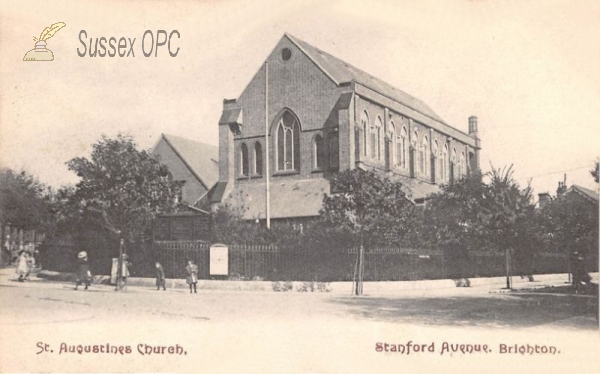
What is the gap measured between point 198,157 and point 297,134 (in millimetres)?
13135

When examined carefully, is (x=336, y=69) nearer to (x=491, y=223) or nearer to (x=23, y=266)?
(x=491, y=223)

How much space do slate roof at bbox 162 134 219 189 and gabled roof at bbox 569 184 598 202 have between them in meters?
27.3

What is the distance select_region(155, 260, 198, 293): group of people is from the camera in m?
19.3

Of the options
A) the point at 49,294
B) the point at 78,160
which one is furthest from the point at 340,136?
the point at 49,294

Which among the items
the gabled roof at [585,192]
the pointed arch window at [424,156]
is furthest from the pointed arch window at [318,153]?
the gabled roof at [585,192]

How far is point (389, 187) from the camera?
2088 cm

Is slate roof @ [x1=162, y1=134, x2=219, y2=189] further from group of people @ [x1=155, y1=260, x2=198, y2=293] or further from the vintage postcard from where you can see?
group of people @ [x1=155, y1=260, x2=198, y2=293]

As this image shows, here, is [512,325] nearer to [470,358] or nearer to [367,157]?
[470,358]

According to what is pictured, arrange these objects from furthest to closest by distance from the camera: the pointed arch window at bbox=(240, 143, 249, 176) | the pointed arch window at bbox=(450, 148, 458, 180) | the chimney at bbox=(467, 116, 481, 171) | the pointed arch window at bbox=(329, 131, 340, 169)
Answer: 1. the chimney at bbox=(467, 116, 481, 171)
2. the pointed arch window at bbox=(450, 148, 458, 180)
3. the pointed arch window at bbox=(240, 143, 249, 176)
4. the pointed arch window at bbox=(329, 131, 340, 169)

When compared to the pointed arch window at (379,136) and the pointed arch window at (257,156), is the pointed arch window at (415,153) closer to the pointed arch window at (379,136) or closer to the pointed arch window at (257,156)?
the pointed arch window at (379,136)

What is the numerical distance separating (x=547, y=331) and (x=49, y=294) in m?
12.7

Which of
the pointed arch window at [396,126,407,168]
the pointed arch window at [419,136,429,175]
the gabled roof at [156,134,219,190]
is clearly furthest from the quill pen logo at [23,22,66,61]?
the pointed arch window at [419,136,429,175]

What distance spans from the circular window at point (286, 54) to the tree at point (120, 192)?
12.5 metres

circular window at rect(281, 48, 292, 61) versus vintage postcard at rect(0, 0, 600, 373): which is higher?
circular window at rect(281, 48, 292, 61)
